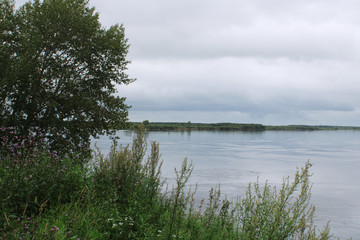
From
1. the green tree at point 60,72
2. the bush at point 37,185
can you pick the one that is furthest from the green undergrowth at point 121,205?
the green tree at point 60,72

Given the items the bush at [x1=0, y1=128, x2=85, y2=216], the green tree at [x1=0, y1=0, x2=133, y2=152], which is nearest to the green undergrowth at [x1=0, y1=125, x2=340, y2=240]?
the bush at [x1=0, y1=128, x2=85, y2=216]

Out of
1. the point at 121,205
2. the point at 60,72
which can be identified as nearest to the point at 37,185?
the point at 121,205

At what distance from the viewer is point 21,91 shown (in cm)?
1478

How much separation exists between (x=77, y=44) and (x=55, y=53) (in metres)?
1.18

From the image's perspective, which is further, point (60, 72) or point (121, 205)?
point (60, 72)

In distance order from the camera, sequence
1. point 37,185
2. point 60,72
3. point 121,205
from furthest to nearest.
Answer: point 60,72 → point 121,205 → point 37,185

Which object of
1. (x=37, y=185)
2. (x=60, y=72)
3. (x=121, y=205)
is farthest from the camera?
(x=60, y=72)

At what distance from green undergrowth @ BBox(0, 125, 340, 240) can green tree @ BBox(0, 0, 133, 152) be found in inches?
324

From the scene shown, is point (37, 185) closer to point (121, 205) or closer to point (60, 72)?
point (121, 205)

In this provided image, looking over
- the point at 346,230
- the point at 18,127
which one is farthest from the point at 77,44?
the point at 346,230

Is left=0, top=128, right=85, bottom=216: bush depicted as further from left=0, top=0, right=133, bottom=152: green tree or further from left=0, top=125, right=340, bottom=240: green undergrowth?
left=0, top=0, right=133, bottom=152: green tree

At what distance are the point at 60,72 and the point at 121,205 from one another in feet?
36.4

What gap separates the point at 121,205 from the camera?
6.18 meters

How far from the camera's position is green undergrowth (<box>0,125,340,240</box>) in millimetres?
5047
